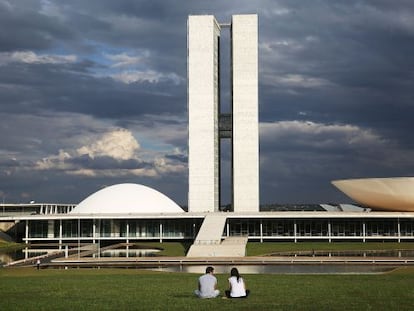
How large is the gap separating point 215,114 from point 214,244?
25.1 m

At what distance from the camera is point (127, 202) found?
212ft

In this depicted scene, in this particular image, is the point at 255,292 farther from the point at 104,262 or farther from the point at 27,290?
the point at 104,262

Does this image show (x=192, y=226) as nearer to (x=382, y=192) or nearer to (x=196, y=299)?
(x=382, y=192)

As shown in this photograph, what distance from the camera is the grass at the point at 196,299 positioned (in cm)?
1490

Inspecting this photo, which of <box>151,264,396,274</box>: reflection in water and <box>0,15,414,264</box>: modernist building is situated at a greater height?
<box>0,15,414,264</box>: modernist building

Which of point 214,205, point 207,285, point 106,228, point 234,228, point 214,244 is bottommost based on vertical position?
point 214,244

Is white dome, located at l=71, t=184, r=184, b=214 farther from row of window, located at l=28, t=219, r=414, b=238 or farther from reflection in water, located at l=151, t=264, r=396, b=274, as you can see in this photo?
reflection in water, located at l=151, t=264, r=396, b=274

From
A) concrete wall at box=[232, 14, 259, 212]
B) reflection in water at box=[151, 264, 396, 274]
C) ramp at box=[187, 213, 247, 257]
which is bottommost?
reflection in water at box=[151, 264, 396, 274]

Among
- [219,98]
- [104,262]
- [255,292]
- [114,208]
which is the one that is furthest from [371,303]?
[219,98]

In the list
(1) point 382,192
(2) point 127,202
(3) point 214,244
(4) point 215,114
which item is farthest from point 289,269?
(4) point 215,114

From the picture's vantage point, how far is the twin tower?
68.6m

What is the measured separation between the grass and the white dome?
40.3 meters

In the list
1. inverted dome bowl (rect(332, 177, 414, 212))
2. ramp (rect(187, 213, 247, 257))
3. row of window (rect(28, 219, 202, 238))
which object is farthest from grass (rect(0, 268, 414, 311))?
row of window (rect(28, 219, 202, 238))

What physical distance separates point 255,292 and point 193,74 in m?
52.5
